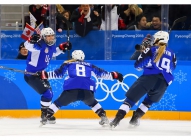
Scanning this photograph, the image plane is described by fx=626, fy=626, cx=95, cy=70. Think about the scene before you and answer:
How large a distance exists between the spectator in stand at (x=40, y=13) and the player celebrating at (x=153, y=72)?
2033mm

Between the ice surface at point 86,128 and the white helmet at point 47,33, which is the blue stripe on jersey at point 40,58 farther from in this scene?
the ice surface at point 86,128

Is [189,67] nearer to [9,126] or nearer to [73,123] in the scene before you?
[73,123]

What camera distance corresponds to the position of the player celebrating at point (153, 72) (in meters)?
6.97

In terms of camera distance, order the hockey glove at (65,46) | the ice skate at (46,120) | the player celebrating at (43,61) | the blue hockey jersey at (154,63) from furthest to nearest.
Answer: the hockey glove at (65,46) → the player celebrating at (43,61) → the ice skate at (46,120) → the blue hockey jersey at (154,63)

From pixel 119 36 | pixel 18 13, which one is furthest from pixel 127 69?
pixel 18 13

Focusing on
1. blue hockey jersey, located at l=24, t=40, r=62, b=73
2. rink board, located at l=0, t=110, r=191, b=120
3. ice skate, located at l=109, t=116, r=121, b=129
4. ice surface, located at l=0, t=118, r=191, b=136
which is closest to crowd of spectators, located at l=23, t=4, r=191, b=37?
blue hockey jersey, located at l=24, t=40, r=62, b=73

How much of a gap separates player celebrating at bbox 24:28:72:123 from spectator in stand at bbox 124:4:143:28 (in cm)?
119

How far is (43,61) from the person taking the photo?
25.3 feet

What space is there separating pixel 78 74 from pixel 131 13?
170 cm

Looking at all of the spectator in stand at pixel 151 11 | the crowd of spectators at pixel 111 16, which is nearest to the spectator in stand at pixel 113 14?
the crowd of spectators at pixel 111 16

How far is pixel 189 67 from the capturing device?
832 cm

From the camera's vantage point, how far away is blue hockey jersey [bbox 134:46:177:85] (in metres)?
6.96
